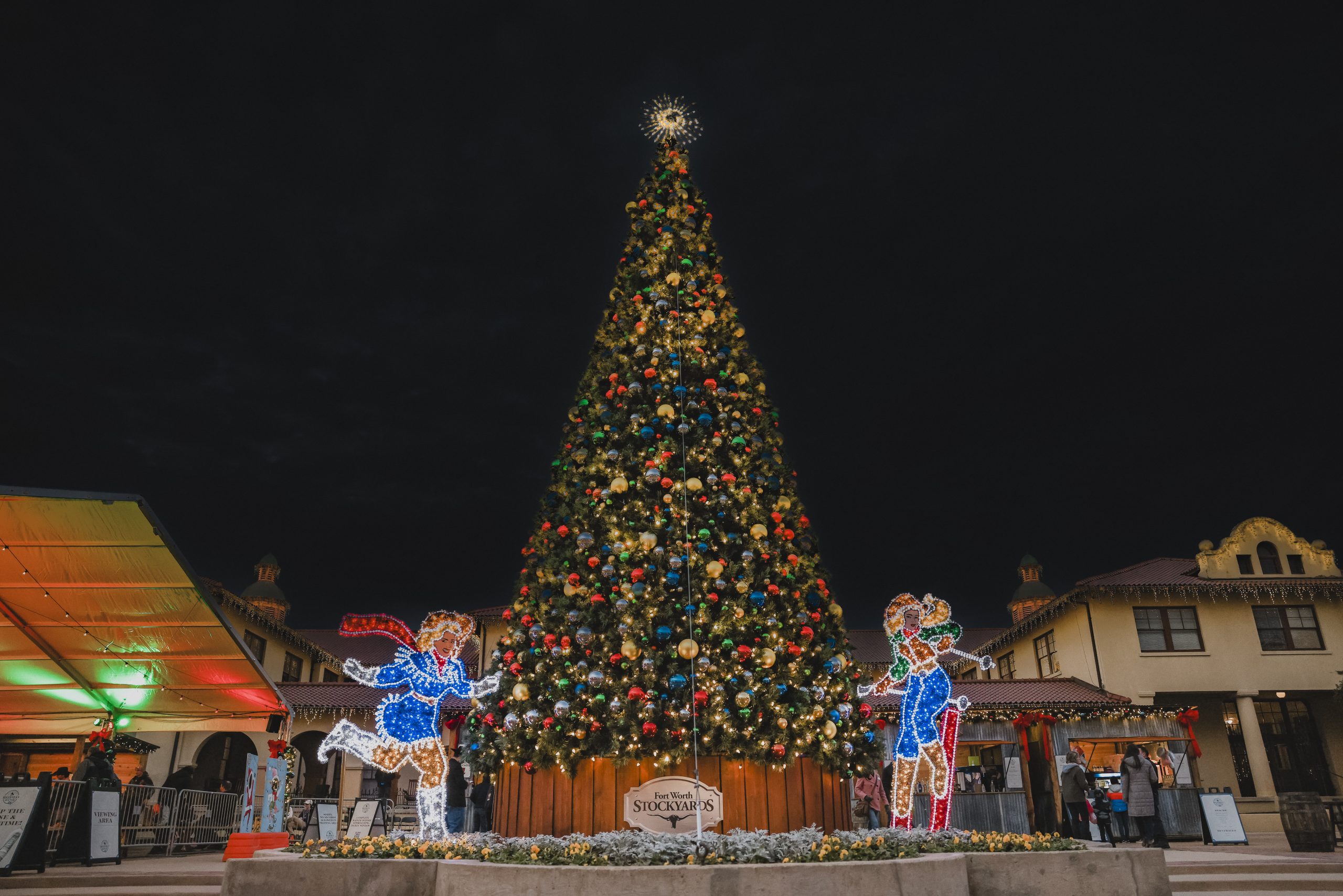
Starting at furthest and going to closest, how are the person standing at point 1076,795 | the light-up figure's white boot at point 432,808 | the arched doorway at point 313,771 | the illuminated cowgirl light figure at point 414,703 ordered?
1. the arched doorway at point 313,771
2. the person standing at point 1076,795
3. the illuminated cowgirl light figure at point 414,703
4. the light-up figure's white boot at point 432,808

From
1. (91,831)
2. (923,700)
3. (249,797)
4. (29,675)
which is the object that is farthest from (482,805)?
(29,675)

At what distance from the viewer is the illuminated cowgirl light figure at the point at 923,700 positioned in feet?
29.3

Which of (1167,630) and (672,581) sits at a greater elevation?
(1167,630)

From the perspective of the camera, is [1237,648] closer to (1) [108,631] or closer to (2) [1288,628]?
(2) [1288,628]

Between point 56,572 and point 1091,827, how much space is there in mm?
20347

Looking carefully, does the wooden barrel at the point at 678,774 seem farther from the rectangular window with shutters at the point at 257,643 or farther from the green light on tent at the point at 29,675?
the rectangular window with shutters at the point at 257,643

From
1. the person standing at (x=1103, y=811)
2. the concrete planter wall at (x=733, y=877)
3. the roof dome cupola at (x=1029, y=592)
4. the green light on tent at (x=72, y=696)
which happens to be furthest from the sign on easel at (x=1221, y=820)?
the roof dome cupola at (x=1029, y=592)

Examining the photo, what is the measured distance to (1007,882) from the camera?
268 inches

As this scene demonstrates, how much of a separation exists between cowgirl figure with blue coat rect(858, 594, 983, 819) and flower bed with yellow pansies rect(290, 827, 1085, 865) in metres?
1.18

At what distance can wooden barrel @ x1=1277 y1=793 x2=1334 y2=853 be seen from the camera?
13.3 metres

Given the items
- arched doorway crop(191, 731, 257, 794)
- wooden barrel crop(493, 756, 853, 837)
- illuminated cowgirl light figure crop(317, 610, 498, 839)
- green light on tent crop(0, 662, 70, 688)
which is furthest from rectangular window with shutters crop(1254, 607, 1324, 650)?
arched doorway crop(191, 731, 257, 794)

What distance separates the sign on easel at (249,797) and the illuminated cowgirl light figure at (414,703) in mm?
4273

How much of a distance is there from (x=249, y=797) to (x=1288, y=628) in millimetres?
28915

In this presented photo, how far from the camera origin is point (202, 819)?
15.8 metres
